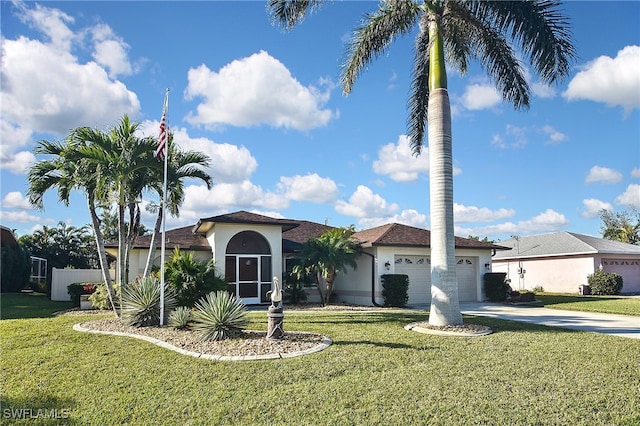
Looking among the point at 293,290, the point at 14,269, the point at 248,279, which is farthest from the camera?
the point at 14,269

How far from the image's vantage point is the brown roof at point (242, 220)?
57.9 ft

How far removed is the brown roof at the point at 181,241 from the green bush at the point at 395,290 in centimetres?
790

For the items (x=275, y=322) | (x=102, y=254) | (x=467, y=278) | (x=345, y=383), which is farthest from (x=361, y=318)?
(x=467, y=278)

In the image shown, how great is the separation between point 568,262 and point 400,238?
15.5m

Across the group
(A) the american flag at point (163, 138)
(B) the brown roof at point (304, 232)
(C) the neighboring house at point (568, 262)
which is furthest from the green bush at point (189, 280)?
(C) the neighboring house at point (568, 262)

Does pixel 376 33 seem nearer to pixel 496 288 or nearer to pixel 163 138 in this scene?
pixel 163 138

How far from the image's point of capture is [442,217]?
38.6ft

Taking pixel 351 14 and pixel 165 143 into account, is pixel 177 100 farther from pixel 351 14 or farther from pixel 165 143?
pixel 351 14

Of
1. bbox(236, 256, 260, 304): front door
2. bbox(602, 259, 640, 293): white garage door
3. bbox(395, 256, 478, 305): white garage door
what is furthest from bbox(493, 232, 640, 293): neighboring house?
bbox(236, 256, 260, 304): front door

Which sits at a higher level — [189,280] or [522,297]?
[189,280]

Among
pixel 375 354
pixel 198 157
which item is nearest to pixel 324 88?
pixel 198 157

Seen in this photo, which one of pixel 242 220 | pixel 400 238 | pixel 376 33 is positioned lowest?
pixel 400 238

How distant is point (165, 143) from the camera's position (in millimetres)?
11461

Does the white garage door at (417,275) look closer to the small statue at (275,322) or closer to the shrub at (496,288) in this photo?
the shrub at (496,288)
